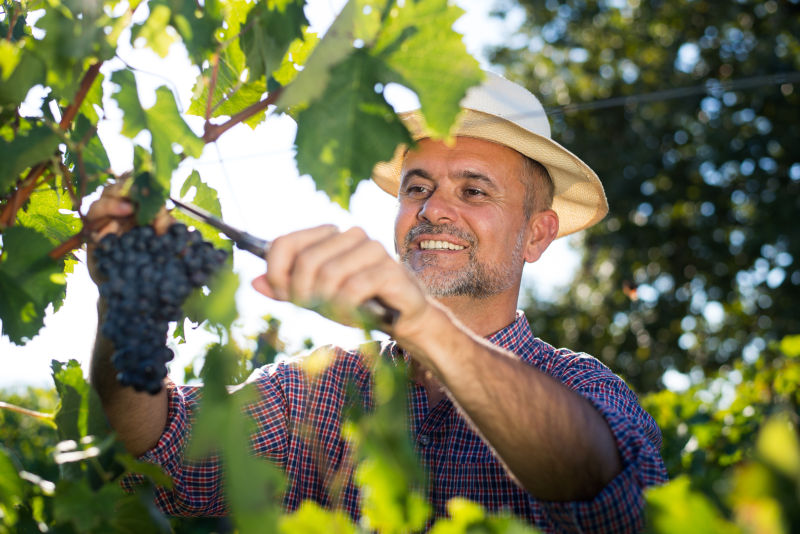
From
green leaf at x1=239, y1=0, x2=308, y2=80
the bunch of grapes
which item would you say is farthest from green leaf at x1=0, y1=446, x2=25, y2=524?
green leaf at x1=239, y1=0, x2=308, y2=80

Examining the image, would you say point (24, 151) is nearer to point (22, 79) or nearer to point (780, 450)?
point (22, 79)

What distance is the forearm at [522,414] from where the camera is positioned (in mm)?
1534

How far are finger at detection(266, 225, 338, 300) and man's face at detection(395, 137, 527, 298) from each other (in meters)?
1.84

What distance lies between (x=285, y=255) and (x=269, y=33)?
0.44 meters

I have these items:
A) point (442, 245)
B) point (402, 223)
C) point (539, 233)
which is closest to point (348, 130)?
point (442, 245)

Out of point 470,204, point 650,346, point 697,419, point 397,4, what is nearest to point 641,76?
point 650,346

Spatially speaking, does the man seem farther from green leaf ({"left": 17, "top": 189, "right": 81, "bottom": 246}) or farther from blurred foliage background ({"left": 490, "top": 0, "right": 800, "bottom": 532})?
blurred foliage background ({"left": 490, "top": 0, "right": 800, "bottom": 532})

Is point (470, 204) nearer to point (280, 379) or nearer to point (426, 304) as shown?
point (280, 379)

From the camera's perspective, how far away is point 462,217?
329cm

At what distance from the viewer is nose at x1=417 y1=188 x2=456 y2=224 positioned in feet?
10.8

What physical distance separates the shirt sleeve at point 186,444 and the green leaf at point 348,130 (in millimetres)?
1028

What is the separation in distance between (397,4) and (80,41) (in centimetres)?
53

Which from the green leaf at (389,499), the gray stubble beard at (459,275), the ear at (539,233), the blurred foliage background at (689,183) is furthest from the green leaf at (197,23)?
the blurred foliage background at (689,183)

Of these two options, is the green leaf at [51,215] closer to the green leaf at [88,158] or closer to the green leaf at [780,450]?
the green leaf at [88,158]
